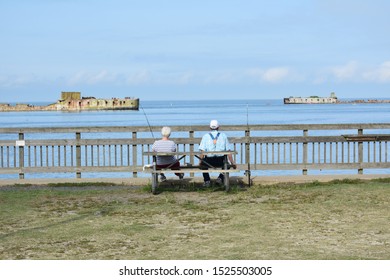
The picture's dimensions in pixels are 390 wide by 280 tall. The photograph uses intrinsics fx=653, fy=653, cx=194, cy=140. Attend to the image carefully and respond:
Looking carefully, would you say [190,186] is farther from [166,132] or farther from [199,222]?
[199,222]

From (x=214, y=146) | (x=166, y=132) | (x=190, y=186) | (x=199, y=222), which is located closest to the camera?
(x=199, y=222)

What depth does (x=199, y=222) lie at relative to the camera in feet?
31.2

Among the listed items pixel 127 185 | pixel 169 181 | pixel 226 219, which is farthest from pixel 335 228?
pixel 127 185

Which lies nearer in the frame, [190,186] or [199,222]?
[199,222]

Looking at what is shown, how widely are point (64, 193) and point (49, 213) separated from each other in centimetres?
252

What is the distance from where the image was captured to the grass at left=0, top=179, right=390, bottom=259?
7496 mm

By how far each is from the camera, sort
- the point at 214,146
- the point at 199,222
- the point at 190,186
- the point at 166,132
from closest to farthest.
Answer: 1. the point at 199,222
2. the point at 214,146
3. the point at 166,132
4. the point at 190,186

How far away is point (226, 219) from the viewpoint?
9750mm

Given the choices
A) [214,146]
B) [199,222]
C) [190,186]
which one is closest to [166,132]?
[214,146]

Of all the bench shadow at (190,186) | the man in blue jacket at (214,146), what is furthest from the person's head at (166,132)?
the bench shadow at (190,186)

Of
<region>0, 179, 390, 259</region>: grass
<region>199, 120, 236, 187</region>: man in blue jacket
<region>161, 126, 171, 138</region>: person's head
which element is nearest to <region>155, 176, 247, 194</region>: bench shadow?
<region>0, 179, 390, 259</region>: grass

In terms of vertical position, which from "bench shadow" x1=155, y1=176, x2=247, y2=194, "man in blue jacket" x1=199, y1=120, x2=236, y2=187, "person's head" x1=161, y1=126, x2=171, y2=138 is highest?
"person's head" x1=161, y1=126, x2=171, y2=138

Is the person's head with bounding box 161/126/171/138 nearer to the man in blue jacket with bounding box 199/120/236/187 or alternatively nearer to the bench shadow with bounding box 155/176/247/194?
the man in blue jacket with bounding box 199/120/236/187

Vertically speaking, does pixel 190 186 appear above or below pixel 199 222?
above
